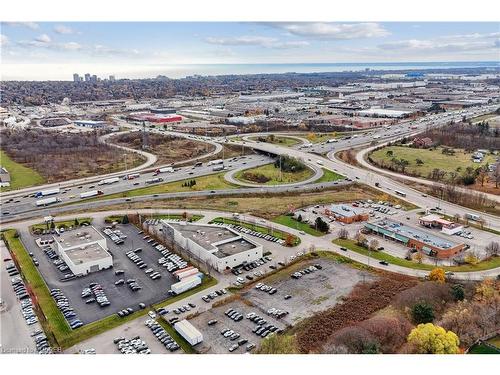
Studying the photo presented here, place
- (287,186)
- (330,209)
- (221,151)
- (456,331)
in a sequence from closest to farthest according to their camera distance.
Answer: (456,331) → (330,209) → (287,186) → (221,151)

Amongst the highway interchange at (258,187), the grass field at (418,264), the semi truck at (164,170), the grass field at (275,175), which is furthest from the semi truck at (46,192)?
the grass field at (418,264)

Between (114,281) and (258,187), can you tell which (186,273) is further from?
(258,187)

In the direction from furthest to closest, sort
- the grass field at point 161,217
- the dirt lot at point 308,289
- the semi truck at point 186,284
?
1. the grass field at point 161,217
2. the semi truck at point 186,284
3. the dirt lot at point 308,289

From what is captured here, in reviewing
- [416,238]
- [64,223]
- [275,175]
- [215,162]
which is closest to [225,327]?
[416,238]

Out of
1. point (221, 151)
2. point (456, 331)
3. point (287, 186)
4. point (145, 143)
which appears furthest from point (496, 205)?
point (145, 143)

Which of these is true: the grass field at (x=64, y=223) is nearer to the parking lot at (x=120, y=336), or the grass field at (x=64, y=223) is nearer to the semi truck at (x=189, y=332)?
the parking lot at (x=120, y=336)

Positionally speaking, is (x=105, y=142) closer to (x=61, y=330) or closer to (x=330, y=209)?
(x=330, y=209)
